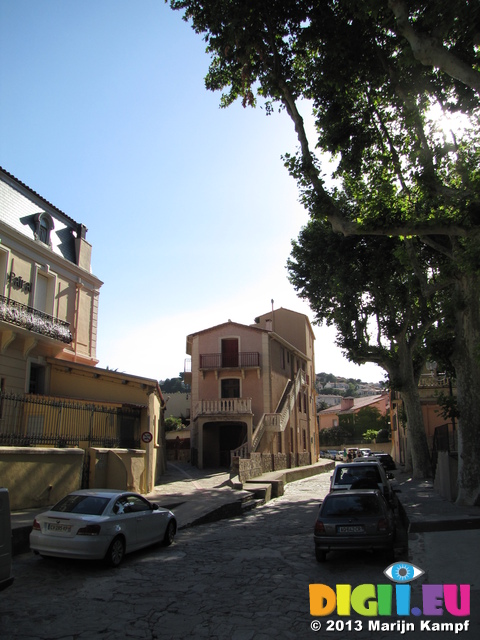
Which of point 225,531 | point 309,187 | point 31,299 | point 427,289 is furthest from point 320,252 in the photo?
point 225,531

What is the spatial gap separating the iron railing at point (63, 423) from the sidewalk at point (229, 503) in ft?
6.31

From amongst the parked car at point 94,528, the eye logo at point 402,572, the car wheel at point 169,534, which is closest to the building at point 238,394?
the car wheel at point 169,534

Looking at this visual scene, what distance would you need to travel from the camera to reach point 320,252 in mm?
25516

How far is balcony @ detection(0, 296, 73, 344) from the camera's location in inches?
688

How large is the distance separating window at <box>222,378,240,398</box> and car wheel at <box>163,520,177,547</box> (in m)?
22.7

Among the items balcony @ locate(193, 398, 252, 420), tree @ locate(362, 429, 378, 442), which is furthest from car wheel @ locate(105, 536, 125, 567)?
tree @ locate(362, 429, 378, 442)

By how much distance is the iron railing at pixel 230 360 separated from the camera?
3419 centimetres

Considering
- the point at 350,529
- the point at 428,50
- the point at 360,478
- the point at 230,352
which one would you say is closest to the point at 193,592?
the point at 350,529

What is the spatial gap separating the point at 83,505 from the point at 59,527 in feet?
2.14

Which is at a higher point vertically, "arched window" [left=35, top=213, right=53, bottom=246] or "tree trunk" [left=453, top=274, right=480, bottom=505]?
"arched window" [left=35, top=213, right=53, bottom=246]

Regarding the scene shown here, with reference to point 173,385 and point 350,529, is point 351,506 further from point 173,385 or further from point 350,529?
point 173,385

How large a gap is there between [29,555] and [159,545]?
8.80 ft

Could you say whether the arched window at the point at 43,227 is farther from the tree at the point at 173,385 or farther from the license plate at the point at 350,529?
the tree at the point at 173,385

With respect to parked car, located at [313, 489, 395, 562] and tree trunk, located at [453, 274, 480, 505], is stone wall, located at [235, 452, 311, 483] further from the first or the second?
parked car, located at [313, 489, 395, 562]
